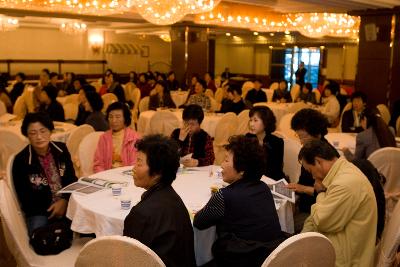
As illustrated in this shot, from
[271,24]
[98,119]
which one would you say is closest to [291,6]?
[271,24]

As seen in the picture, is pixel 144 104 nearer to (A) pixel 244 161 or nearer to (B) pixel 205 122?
(B) pixel 205 122

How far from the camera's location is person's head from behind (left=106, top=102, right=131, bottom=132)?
4.58 metres

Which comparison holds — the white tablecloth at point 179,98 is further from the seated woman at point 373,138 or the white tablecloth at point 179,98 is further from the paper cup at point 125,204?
the paper cup at point 125,204

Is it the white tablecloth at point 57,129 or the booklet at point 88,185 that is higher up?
the booklet at point 88,185

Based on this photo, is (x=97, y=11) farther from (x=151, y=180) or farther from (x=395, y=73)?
(x=151, y=180)

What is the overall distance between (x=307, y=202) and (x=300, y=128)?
24.6 inches

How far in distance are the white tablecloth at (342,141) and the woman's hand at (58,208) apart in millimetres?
3354

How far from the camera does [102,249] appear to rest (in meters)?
2.03

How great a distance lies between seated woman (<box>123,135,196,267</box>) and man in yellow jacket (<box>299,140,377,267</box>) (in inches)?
33.0

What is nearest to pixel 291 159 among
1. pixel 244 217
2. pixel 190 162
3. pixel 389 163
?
pixel 389 163

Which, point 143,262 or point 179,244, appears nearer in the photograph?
point 143,262

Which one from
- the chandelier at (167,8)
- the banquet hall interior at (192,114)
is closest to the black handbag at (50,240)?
the banquet hall interior at (192,114)

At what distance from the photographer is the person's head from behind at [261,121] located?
4.36 m

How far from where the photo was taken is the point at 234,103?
858 centimetres
